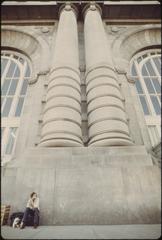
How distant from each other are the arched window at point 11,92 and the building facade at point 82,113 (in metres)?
0.06

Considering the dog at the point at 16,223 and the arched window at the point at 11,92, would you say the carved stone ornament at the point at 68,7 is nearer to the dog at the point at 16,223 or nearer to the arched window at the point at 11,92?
the arched window at the point at 11,92

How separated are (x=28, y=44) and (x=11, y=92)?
14.7 ft

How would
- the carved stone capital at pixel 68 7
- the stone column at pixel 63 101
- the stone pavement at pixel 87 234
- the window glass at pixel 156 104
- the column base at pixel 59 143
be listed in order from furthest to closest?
1. the carved stone capital at pixel 68 7
2. the window glass at pixel 156 104
3. the stone column at pixel 63 101
4. the column base at pixel 59 143
5. the stone pavement at pixel 87 234

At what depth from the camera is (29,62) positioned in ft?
49.0

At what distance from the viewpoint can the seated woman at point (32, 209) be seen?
497 centimetres

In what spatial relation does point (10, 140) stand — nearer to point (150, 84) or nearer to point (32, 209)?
point (32, 209)

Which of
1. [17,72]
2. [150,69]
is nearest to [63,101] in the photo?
[17,72]

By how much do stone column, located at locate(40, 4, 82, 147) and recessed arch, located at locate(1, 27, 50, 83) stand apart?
2178 mm

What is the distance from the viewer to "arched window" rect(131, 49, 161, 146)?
11704mm

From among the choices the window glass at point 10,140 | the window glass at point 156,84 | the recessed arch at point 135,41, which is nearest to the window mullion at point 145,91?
the window glass at point 156,84

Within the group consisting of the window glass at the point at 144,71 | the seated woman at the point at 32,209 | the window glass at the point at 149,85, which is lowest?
the seated woman at the point at 32,209

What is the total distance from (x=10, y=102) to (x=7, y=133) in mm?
2492

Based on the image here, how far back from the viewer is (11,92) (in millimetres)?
13273

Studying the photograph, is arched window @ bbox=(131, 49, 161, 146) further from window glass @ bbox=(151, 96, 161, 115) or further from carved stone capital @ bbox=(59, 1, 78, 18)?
carved stone capital @ bbox=(59, 1, 78, 18)
